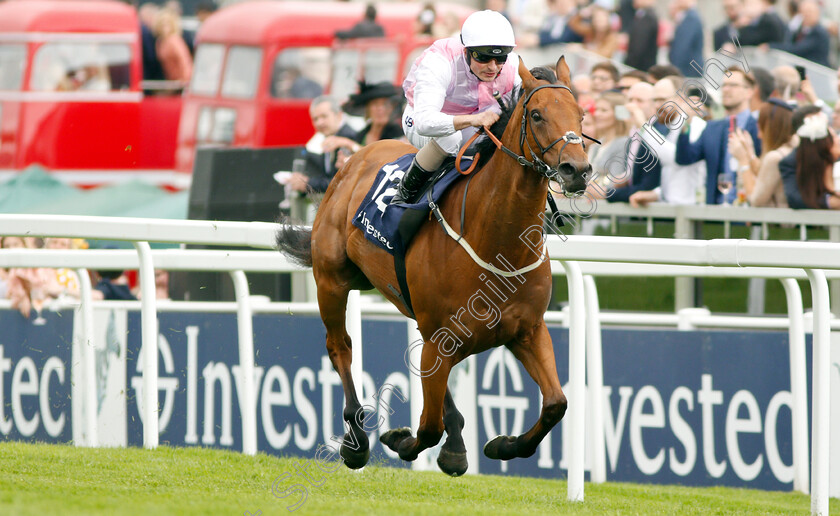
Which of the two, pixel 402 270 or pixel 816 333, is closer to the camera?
pixel 816 333

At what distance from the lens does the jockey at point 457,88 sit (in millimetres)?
4961

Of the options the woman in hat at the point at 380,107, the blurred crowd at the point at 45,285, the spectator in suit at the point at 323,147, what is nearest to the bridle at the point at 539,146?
the blurred crowd at the point at 45,285

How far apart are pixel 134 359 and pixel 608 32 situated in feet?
23.0

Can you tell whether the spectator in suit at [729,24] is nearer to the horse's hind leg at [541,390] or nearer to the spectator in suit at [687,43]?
the spectator in suit at [687,43]

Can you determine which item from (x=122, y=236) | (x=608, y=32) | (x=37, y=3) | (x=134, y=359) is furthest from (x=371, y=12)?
(x=122, y=236)

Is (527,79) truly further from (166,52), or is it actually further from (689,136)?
(166,52)

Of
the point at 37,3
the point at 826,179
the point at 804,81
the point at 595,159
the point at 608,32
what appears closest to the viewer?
the point at 826,179

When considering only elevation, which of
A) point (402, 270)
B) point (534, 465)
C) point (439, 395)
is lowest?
point (534, 465)

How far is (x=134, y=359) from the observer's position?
748 centimetres

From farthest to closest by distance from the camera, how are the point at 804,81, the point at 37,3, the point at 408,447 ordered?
1. the point at 37,3
2. the point at 804,81
3. the point at 408,447

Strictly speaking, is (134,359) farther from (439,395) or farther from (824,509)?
(824,509)

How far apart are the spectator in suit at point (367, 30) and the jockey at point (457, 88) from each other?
7658 mm

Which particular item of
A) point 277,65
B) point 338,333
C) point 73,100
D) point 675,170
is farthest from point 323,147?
point 73,100

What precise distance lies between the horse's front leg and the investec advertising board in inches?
55.3
